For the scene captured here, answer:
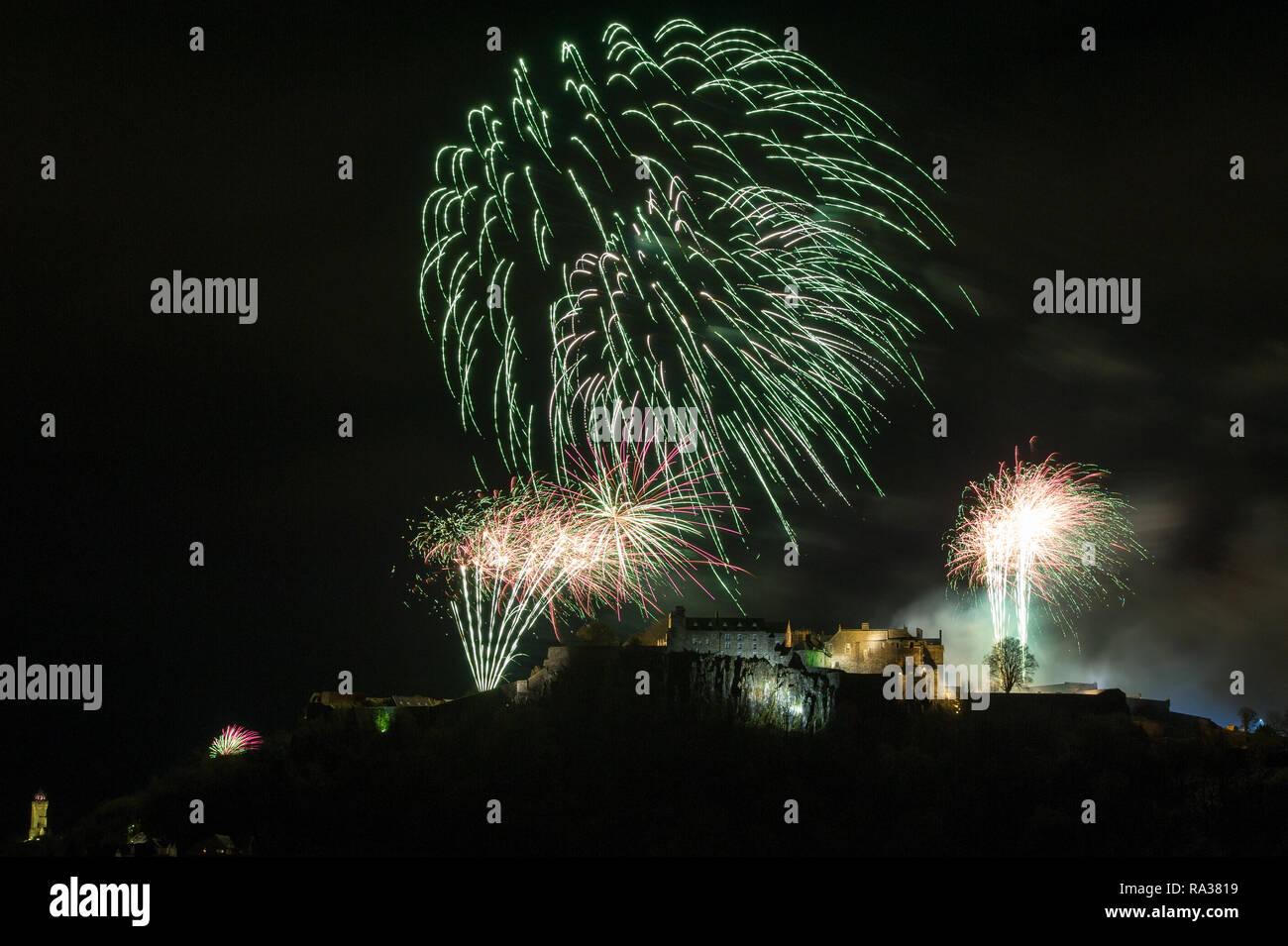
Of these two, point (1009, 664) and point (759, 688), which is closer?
point (759, 688)

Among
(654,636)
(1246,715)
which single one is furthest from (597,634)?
(1246,715)

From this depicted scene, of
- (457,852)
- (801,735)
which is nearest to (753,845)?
(801,735)

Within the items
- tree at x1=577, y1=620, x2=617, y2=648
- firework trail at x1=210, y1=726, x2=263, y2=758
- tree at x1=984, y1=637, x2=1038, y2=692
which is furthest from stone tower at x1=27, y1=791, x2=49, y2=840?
tree at x1=984, y1=637, x2=1038, y2=692

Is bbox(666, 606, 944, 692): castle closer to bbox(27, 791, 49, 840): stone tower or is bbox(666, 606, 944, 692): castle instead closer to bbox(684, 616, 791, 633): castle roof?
bbox(684, 616, 791, 633): castle roof

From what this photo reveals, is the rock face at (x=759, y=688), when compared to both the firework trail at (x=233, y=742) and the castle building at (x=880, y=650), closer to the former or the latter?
the castle building at (x=880, y=650)

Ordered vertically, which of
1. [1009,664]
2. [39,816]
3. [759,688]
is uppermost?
[1009,664]

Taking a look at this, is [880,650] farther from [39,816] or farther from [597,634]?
[39,816]
